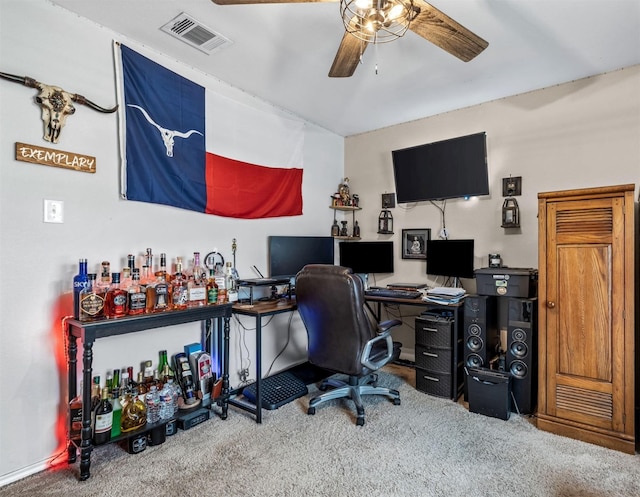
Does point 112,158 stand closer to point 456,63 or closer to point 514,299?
point 456,63

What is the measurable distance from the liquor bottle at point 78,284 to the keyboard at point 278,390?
1.38 meters

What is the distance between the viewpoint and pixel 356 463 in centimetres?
202

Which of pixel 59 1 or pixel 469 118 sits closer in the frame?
pixel 59 1

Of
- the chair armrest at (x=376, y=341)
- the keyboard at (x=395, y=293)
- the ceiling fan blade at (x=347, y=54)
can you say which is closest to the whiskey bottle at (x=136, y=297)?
the chair armrest at (x=376, y=341)

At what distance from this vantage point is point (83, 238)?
7.10 ft

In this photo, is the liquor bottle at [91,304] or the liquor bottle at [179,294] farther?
the liquor bottle at [179,294]

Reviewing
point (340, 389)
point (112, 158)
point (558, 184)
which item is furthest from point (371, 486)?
point (558, 184)

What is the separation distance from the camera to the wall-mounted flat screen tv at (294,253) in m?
3.27

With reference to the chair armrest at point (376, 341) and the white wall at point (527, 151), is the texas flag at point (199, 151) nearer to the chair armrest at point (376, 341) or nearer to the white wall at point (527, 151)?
the white wall at point (527, 151)

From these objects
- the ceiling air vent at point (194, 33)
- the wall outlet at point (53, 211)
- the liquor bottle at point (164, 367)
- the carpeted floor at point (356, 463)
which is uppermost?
the ceiling air vent at point (194, 33)

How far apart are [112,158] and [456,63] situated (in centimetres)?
242

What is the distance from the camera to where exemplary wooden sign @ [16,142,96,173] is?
1.93 metres

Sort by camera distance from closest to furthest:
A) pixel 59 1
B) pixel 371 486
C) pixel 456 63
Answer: pixel 371 486 → pixel 59 1 → pixel 456 63

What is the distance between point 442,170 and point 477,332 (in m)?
1.54
